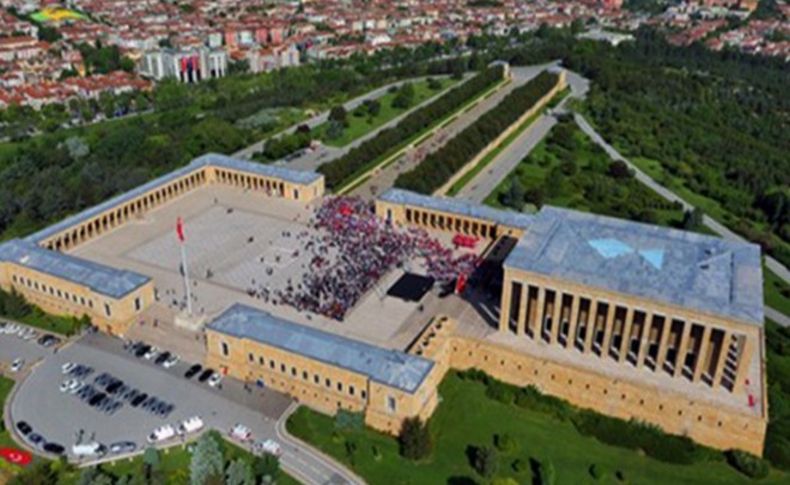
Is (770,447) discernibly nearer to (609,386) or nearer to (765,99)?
(609,386)

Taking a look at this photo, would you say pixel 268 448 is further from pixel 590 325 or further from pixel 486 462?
pixel 590 325

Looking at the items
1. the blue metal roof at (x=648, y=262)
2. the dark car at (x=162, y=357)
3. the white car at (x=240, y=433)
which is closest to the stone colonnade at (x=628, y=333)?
the blue metal roof at (x=648, y=262)

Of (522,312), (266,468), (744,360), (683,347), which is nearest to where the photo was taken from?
(266,468)

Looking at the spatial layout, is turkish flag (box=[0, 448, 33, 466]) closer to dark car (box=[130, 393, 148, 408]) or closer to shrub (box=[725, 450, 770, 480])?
dark car (box=[130, 393, 148, 408])

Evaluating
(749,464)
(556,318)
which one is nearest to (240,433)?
(556,318)

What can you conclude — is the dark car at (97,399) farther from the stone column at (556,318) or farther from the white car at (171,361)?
the stone column at (556,318)

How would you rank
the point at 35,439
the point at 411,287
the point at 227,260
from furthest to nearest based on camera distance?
the point at 227,260 → the point at 411,287 → the point at 35,439

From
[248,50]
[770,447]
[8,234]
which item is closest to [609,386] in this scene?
[770,447]

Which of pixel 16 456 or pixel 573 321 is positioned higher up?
pixel 573 321
